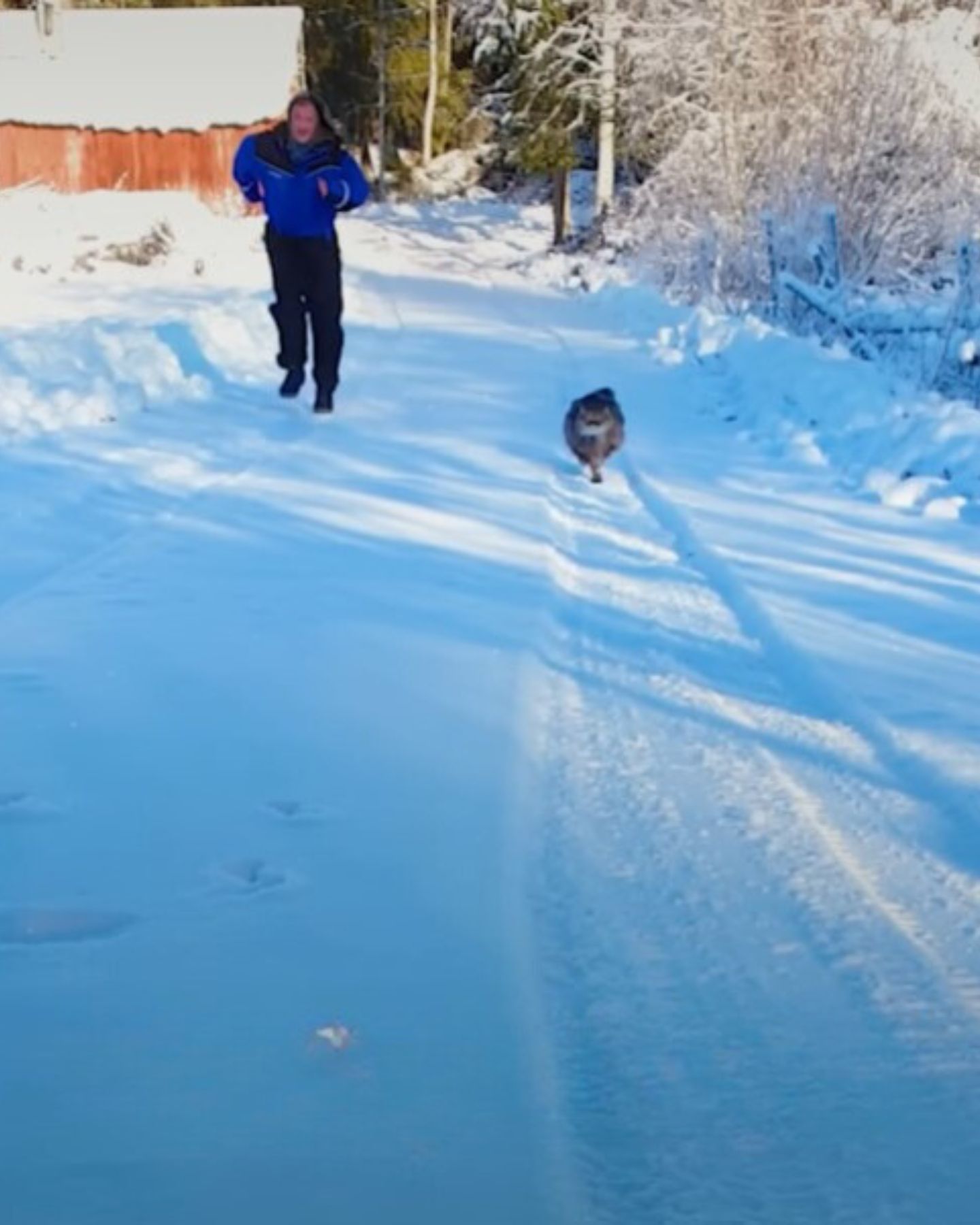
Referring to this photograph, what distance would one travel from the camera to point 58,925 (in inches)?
110

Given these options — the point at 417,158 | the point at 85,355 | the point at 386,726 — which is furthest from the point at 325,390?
the point at 417,158

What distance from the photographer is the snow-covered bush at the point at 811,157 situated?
15.2 metres

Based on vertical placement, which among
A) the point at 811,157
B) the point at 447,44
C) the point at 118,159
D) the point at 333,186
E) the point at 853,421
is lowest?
the point at 853,421

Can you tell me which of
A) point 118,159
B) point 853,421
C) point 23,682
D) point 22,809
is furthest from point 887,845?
point 118,159

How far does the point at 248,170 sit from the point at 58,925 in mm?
7124

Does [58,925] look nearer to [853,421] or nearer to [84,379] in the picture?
[853,421]

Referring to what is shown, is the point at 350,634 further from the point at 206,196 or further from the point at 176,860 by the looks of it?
the point at 206,196

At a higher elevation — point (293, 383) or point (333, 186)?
point (333, 186)

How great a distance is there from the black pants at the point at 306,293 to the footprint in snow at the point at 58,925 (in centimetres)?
661

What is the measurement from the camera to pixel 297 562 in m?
5.52

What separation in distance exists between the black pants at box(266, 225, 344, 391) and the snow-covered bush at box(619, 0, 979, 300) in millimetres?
7204

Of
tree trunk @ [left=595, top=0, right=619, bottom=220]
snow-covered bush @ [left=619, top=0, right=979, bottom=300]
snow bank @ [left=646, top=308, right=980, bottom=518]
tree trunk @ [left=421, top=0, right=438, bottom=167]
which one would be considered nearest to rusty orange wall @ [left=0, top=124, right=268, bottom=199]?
tree trunk @ [left=421, top=0, right=438, bottom=167]

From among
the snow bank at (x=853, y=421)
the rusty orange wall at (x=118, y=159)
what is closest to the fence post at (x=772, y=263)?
the snow bank at (x=853, y=421)

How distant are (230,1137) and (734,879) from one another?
123 centimetres
